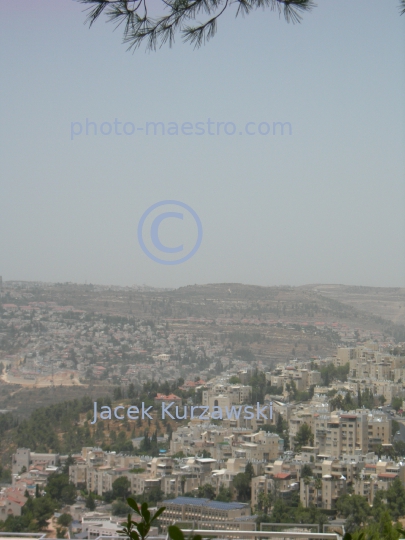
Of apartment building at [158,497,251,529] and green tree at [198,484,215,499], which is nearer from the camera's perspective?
apartment building at [158,497,251,529]

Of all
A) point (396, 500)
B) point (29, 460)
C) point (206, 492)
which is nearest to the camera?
point (396, 500)

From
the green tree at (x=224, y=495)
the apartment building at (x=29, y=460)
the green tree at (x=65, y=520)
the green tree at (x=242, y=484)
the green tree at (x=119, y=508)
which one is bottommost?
the green tree at (x=65, y=520)

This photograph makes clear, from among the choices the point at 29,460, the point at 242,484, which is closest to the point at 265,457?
the point at 242,484

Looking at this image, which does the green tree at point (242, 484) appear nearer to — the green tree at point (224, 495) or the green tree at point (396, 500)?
the green tree at point (224, 495)

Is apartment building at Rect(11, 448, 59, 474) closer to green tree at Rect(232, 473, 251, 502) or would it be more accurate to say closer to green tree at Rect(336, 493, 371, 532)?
green tree at Rect(232, 473, 251, 502)

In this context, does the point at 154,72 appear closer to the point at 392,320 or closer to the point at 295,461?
the point at 392,320

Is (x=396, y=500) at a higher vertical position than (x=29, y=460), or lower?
lower

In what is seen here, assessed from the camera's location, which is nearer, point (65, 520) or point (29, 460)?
point (65, 520)

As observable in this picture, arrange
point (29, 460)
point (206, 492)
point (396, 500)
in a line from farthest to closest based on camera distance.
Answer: point (29, 460)
point (206, 492)
point (396, 500)

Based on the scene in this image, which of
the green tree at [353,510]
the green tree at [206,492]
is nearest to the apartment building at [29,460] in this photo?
the green tree at [206,492]

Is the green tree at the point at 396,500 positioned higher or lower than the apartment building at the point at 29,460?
lower

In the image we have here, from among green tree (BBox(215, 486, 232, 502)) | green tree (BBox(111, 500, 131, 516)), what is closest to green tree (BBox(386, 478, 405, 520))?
green tree (BBox(215, 486, 232, 502))

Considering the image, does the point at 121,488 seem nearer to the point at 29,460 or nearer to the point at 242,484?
the point at 29,460
